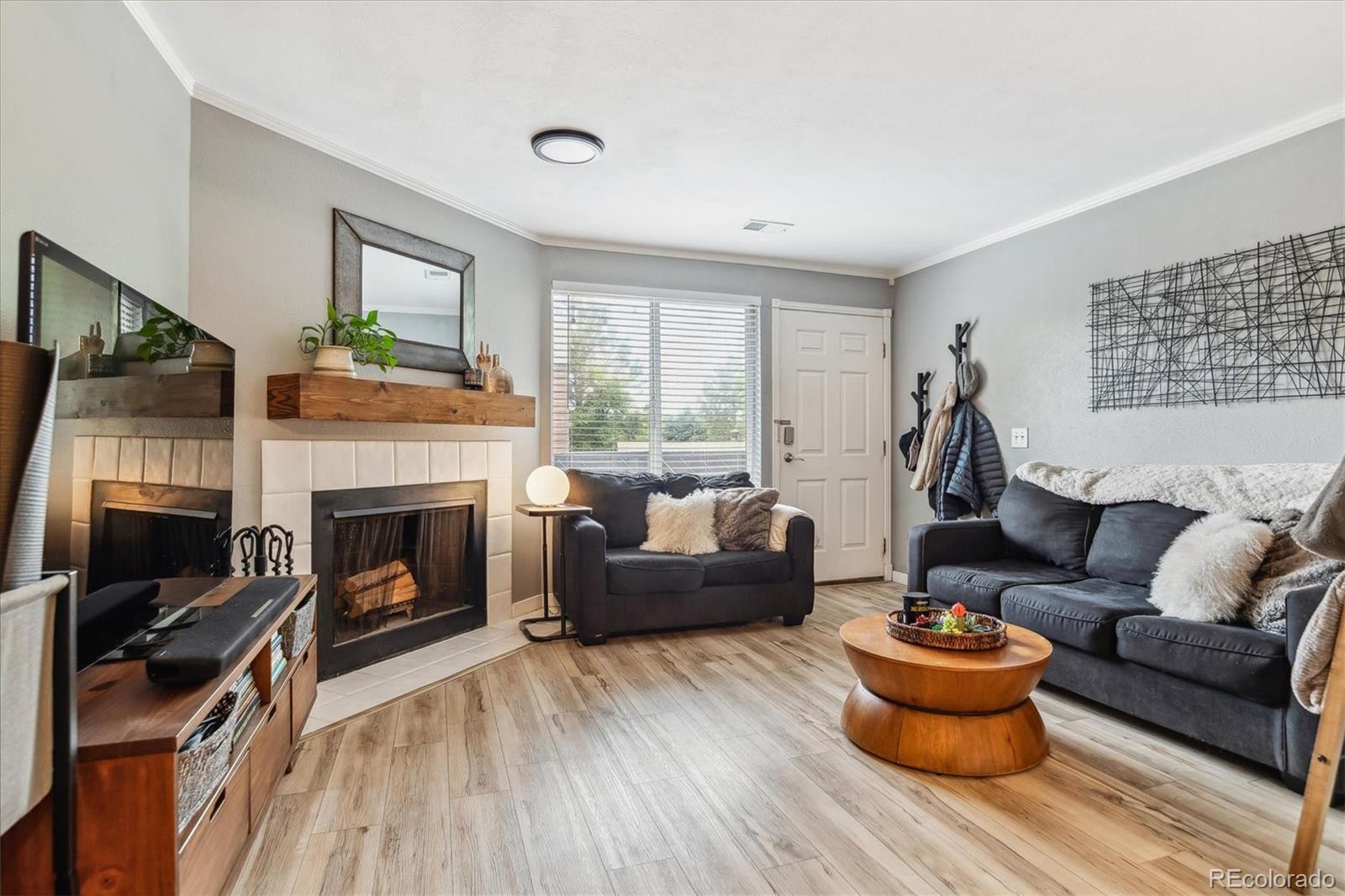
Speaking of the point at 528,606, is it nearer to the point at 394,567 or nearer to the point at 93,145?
the point at 394,567

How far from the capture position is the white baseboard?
163 inches

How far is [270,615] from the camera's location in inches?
66.9

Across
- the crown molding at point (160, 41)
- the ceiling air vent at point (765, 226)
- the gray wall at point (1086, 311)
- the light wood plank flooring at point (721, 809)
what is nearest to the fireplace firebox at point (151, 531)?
the light wood plank flooring at point (721, 809)

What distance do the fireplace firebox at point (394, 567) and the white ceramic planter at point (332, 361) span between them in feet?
1.79

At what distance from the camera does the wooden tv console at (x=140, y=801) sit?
3.48 feet

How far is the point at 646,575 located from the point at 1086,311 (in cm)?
281

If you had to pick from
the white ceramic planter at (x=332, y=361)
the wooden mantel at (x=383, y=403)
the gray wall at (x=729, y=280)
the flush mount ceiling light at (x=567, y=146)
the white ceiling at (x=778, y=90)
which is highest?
the white ceiling at (x=778, y=90)

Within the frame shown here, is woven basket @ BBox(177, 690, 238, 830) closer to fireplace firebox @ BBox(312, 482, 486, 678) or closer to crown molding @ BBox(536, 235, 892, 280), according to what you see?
fireplace firebox @ BBox(312, 482, 486, 678)

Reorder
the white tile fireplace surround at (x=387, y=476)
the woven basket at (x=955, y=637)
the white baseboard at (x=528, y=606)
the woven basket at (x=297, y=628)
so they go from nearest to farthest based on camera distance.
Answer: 1. the woven basket at (x=297, y=628)
2. the woven basket at (x=955, y=637)
3. the white tile fireplace surround at (x=387, y=476)
4. the white baseboard at (x=528, y=606)

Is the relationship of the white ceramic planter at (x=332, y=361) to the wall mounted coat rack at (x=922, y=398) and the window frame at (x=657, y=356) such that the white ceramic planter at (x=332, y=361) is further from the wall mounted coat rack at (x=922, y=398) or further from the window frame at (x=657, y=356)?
the wall mounted coat rack at (x=922, y=398)

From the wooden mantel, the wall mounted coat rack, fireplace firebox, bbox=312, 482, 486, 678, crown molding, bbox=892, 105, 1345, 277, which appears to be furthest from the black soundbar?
the wall mounted coat rack

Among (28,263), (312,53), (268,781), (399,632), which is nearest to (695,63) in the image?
(312,53)

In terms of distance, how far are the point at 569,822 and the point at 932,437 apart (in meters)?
3.59

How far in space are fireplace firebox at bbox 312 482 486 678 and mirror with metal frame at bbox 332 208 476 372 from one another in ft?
2.38
